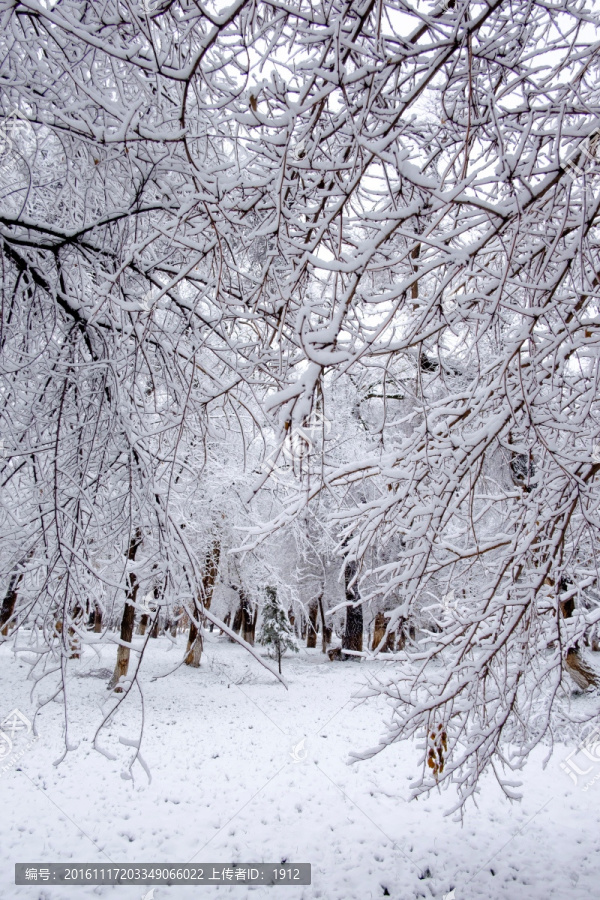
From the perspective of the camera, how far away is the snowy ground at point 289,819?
16.1 ft

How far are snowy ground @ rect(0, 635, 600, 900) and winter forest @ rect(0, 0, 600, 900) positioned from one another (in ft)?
0.15

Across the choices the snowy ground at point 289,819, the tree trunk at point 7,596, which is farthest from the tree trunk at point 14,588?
the snowy ground at point 289,819

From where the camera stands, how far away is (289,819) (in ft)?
20.2

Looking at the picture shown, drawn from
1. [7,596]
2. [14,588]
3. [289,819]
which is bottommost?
[289,819]

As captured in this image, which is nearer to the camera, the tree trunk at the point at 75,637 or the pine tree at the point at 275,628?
the tree trunk at the point at 75,637

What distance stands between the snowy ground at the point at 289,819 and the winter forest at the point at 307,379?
46 mm

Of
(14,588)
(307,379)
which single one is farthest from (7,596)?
(307,379)

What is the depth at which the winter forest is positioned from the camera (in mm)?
1664

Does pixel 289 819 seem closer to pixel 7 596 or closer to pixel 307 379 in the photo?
pixel 7 596

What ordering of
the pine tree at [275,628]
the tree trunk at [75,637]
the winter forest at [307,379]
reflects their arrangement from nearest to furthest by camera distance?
1. the winter forest at [307,379]
2. the tree trunk at [75,637]
3. the pine tree at [275,628]

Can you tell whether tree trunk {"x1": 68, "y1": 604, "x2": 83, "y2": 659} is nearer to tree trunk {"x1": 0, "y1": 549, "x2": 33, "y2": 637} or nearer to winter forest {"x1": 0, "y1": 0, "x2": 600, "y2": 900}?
winter forest {"x1": 0, "y1": 0, "x2": 600, "y2": 900}

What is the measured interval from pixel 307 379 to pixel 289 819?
259 inches

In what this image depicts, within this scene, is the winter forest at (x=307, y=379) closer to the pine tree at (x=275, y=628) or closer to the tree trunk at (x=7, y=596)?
the tree trunk at (x=7, y=596)

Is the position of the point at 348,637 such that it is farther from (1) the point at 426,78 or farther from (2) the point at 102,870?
(1) the point at 426,78
